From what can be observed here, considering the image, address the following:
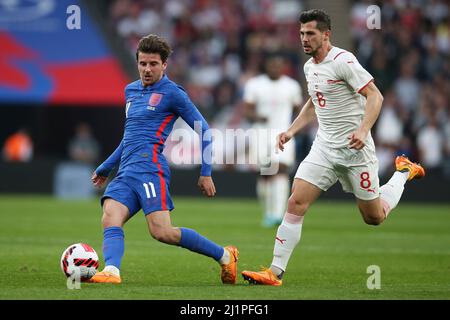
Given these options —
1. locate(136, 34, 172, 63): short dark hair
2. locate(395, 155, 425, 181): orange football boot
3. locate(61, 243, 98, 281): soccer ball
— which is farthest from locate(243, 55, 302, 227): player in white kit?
locate(61, 243, 98, 281): soccer ball

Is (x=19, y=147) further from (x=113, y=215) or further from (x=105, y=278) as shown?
(x=105, y=278)

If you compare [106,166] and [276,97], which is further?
[276,97]

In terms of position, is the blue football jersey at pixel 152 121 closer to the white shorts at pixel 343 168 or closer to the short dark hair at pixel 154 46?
the short dark hair at pixel 154 46

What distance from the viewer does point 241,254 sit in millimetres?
11695

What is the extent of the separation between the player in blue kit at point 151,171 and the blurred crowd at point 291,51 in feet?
48.0

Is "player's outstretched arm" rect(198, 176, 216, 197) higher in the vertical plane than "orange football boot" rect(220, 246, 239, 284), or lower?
higher

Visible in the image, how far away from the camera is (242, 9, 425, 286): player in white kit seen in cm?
860

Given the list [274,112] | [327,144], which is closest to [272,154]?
[274,112]

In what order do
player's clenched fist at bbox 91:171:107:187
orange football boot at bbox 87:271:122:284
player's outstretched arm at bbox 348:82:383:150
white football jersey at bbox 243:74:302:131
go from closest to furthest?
player's outstretched arm at bbox 348:82:383:150, orange football boot at bbox 87:271:122:284, player's clenched fist at bbox 91:171:107:187, white football jersey at bbox 243:74:302:131

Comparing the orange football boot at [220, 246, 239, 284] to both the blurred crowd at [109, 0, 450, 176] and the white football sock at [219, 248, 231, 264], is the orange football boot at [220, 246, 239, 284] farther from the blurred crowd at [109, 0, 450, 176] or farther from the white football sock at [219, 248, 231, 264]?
the blurred crowd at [109, 0, 450, 176]

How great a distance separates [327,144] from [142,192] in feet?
5.63

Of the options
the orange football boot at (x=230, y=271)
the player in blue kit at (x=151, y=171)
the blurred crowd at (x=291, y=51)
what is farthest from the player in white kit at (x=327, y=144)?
the blurred crowd at (x=291, y=51)

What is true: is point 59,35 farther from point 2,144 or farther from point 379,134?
point 379,134
